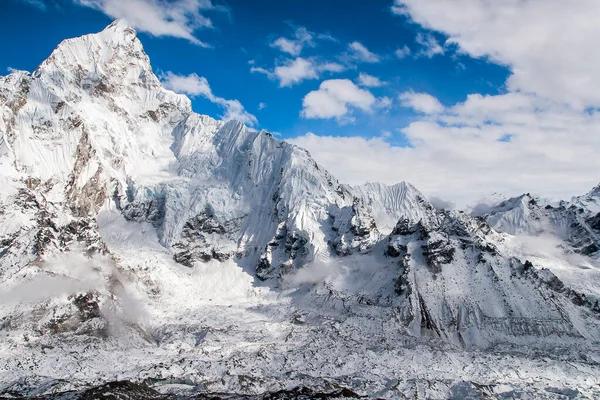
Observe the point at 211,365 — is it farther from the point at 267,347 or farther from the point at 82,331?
the point at 82,331

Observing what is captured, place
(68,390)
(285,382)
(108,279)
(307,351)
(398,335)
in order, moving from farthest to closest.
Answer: (108,279), (398,335), (307,351), (285,382), (68,390)

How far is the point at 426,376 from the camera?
14788 centimetres

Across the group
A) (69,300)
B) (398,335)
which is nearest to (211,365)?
(69,300)

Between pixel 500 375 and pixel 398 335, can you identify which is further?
pixel 398 335

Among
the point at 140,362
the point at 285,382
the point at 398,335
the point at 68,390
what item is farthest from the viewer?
the point at 398,335

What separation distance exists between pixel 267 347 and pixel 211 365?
21870 millimetres

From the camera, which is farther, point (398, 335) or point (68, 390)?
point (398, 335)

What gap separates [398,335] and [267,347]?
4697 cm

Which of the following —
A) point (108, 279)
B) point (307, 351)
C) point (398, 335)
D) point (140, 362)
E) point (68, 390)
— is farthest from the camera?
point (108, 279)

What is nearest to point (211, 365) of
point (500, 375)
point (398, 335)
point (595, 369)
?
point (398, 335)

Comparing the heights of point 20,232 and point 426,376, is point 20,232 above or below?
above

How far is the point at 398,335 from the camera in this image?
177 m

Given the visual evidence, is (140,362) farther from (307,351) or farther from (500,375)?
(500,375)

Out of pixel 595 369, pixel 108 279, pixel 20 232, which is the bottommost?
pixel 595 369
